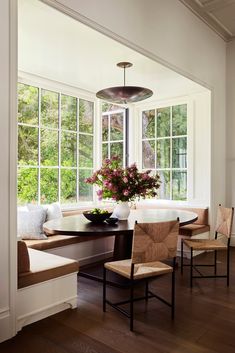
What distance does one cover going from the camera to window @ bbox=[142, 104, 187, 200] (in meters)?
5.00

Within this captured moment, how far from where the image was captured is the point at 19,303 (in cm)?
228

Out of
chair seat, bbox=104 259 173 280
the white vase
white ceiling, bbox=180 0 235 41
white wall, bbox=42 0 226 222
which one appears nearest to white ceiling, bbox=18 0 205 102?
white wall, bbox=42 0 226 222

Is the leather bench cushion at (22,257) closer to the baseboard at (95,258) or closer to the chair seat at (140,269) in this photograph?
the chair seat at (140,269)

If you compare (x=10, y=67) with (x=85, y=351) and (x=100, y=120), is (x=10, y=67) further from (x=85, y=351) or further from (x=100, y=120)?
(x=100, y=120)

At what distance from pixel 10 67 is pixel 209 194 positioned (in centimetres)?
343

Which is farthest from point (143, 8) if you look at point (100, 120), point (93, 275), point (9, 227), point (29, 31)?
point (93, 275)

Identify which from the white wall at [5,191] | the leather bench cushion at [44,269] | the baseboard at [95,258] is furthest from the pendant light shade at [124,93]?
the baseboard at [95,258]

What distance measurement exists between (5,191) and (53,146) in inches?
95.8

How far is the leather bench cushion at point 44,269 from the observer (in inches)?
91.5

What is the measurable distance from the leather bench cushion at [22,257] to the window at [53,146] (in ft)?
6.07

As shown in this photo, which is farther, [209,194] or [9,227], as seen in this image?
[209,194]

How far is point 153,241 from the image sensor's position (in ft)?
7.75

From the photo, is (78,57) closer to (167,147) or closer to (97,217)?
(97,217)

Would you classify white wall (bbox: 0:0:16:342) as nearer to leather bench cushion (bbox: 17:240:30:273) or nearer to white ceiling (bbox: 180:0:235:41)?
leather bench cushion (bbox: 17:240:30:273)
